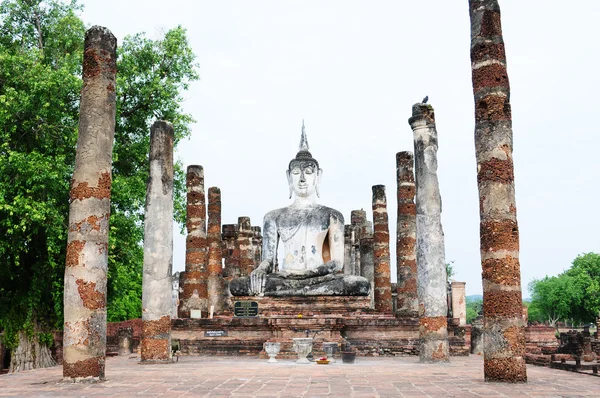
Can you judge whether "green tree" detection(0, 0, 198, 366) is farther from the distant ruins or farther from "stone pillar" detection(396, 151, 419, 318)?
"stone pillar" detection(396, 151, 419, 318)

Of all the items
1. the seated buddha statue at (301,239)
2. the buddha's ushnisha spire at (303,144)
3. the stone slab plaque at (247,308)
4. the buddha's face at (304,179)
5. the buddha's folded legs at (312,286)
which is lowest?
the stone slab plaque at (247,308)

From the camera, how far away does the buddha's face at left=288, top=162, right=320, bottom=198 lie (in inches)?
752

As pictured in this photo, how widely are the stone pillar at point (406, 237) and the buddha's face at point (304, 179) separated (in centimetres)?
278

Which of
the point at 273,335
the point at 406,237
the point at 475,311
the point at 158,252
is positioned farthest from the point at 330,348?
the point at 475,311

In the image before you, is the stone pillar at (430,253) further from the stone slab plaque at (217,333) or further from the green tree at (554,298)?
the green tree at (554,298)

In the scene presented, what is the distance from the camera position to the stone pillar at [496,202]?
25.9 feet

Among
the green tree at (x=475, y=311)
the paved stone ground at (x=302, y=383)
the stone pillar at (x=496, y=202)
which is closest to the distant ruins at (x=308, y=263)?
the stone pillar at (x=496, y=202)

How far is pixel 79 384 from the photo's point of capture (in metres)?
7.95

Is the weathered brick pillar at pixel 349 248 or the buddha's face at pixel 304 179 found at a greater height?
the buddha's face at pixel 304 179

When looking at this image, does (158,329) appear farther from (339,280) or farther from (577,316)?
(577,316)

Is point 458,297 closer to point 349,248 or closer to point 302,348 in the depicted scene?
point 349,248

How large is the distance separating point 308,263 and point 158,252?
7.46 m

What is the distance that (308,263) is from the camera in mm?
18656

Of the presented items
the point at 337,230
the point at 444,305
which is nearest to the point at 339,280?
the point at 337,230
